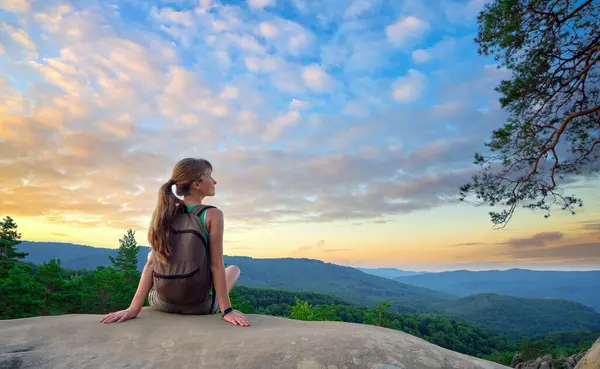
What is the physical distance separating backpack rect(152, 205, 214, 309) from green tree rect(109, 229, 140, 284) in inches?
1550

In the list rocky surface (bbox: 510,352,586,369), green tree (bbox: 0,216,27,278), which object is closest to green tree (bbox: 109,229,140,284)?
green tree (bbox: 0,216,27,278)

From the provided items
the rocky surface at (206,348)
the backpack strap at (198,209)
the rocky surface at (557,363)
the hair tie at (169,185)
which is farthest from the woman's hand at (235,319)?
the rocky surface at (557,363)

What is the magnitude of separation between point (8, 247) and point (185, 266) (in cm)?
3810

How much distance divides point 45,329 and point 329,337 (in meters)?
2.48

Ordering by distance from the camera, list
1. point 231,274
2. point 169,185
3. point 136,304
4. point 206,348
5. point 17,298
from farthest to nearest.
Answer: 1. point 17,298
2. point 231,274
3. point 169,185
4. point 136,304
5. point 206,348

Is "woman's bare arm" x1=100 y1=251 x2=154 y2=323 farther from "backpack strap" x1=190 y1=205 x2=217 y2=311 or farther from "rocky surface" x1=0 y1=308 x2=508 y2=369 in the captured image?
"backpack strap" x1=190 y1=205 x2=217 y2=311

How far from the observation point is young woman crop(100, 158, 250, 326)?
10.7ft

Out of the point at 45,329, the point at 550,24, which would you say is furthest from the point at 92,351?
the point at 550,24

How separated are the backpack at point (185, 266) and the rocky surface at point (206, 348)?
1.17ft

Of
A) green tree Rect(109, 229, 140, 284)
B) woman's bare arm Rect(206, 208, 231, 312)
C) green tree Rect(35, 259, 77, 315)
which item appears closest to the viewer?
Result: woman's bare arm Rect(206, 208, 231, 312)

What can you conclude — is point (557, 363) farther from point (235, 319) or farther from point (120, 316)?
point (120, 316)

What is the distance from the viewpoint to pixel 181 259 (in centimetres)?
329

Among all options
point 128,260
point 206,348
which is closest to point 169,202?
point 206,348

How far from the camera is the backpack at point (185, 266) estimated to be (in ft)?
10.8
